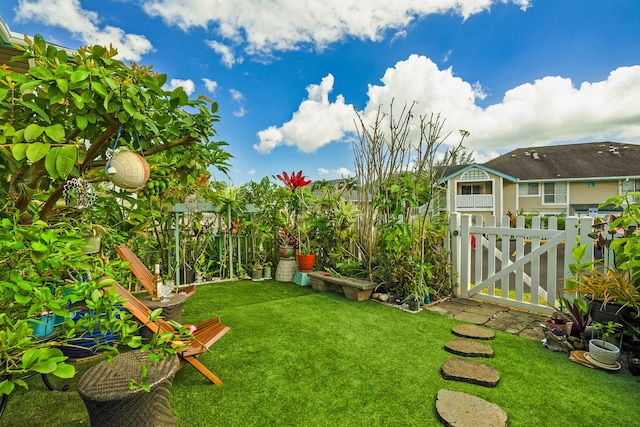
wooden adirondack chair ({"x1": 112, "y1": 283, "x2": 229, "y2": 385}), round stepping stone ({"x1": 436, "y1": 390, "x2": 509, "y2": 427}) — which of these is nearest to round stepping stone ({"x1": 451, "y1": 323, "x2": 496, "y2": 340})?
round stepping stone ({"x1": 436, "y1": 390, "x2": 509, "y2": 427})

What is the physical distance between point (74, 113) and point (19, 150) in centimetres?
33

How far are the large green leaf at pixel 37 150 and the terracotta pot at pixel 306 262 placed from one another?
4710 mm

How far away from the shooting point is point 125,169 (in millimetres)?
1592

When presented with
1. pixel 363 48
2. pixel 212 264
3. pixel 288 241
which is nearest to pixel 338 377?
pixel 288 241

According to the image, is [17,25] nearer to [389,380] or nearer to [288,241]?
[288,241]

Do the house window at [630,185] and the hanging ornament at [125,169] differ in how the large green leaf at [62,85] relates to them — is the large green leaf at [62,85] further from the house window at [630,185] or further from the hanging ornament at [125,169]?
the house window at [630,185]

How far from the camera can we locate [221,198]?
558 cm

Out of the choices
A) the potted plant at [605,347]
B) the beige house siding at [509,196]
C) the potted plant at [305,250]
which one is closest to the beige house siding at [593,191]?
the beige house siding at [509,196]

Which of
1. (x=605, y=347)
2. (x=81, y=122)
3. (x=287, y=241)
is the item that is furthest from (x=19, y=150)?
(x=287, y=241)

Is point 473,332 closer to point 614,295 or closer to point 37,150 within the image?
point 614,295

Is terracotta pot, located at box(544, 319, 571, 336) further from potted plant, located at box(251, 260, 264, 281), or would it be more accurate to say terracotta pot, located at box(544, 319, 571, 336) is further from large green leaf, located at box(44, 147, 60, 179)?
potted plant, located at box(251, 260, 264, 281)

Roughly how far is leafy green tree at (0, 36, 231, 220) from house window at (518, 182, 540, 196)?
2234cm

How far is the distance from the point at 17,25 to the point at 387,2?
607cm

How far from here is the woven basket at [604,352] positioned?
2.49 meters
